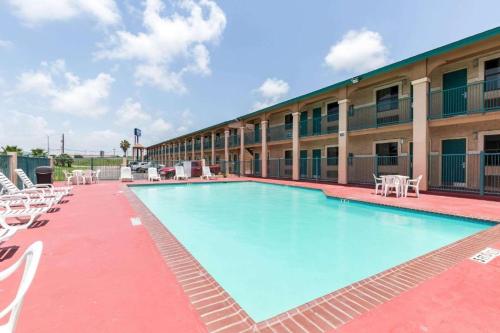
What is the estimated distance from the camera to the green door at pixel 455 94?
1134cm

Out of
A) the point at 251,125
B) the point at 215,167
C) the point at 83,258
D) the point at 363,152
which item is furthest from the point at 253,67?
the point at 83,258

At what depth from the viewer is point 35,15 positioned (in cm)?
831

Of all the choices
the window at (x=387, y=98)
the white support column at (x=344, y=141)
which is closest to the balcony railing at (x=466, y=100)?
the window at (x=387, y=98)

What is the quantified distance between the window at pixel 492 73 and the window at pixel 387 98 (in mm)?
3812

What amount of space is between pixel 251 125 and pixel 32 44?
18131 mm

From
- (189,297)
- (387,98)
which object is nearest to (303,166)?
(387,98)

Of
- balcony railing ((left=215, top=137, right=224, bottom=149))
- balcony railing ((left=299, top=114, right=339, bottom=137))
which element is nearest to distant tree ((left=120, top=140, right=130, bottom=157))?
balcony railing ((left=215, top=137, right=224, bottom=149))

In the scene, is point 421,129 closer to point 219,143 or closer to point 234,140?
point 234,140

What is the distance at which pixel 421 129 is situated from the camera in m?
11.3

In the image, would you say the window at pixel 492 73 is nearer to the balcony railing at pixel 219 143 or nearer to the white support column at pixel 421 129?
the white support column at pixel 421 129

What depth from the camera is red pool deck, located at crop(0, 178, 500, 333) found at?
7.06 ft

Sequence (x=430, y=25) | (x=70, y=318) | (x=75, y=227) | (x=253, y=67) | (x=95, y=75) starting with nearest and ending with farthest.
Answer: (x=70, y=318) < (x=75, y=227) < (x=430, y=25) < (x=95, y=75) < (x=253, y=67)

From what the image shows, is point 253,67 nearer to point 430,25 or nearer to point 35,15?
point 430,25

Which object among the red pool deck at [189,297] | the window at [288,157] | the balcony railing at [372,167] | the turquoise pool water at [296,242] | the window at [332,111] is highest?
the window at [332,111]
